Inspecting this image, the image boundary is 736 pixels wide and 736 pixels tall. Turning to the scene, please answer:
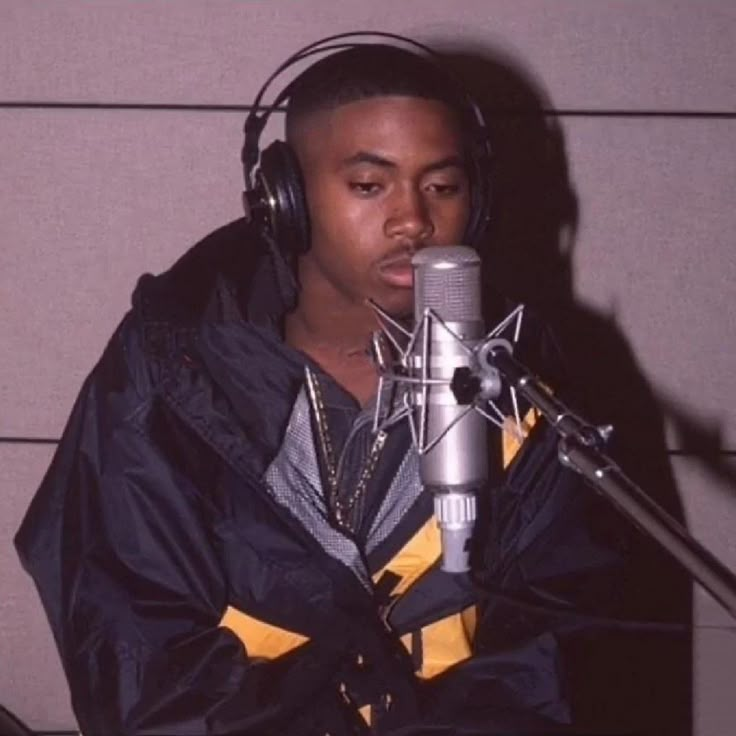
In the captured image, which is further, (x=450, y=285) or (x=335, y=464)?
(x=335, y=464)

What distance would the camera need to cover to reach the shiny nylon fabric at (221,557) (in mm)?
1060

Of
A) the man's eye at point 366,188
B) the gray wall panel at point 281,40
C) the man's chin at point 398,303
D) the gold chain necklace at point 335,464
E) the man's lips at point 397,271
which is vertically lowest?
the gold chain necklace at point 335,464

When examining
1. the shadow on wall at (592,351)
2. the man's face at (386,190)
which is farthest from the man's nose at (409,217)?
the shadow on wall at (592,351)

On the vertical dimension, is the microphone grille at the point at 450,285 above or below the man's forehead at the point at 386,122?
below

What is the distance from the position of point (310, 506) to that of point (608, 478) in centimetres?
50

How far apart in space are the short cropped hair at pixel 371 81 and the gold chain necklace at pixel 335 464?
25cm

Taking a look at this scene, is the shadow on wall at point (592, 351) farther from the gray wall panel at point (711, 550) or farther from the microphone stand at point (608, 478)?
the microphone stand at point (608, 478)

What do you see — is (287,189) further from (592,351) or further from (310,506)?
(592,351)

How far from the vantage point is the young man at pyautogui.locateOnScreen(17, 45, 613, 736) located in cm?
108

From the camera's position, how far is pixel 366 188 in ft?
3.80

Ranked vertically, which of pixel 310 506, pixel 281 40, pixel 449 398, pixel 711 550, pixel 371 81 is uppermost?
pixel 281 40

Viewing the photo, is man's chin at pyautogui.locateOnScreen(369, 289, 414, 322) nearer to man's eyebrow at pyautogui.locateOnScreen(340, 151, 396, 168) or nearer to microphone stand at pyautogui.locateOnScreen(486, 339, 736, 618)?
man's eyebrow at pyautogui.locateOnScreen(340, 151, 396, 168)

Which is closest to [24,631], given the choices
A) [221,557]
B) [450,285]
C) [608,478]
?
[221,557]

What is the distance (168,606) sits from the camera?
110cm
